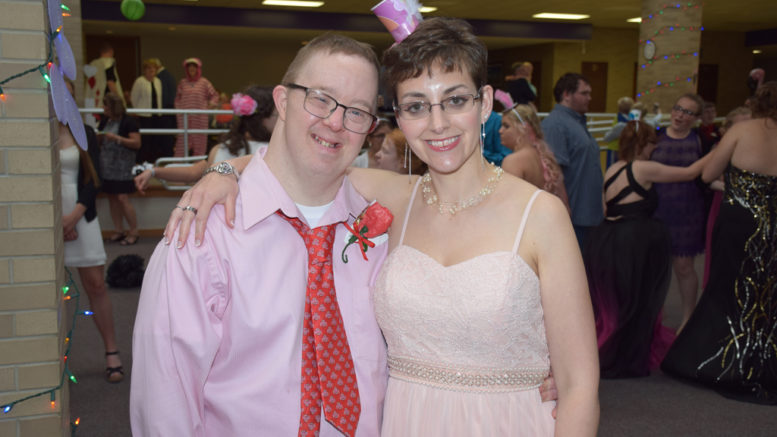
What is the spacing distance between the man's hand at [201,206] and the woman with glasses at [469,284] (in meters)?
0.01

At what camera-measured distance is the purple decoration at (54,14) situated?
1817mm

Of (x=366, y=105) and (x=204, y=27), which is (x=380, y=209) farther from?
(x=204, y=27)

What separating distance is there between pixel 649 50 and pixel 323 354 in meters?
9.45

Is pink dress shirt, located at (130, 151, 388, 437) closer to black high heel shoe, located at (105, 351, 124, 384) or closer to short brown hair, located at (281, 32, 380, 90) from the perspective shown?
short brown hair, located at (281, 32, 380, 90)

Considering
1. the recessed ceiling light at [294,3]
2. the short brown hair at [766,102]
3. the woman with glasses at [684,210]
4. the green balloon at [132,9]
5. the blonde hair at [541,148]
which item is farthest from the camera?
the recessed ceiling light at [294,3]

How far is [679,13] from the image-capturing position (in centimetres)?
962

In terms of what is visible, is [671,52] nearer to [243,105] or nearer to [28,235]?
[243,105]

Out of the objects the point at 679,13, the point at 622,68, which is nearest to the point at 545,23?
the point at 622,68

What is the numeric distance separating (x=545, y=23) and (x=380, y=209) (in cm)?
1542

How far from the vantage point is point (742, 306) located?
4.00 m

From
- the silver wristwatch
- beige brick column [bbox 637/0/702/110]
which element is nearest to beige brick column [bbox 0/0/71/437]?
the silver wristwatch

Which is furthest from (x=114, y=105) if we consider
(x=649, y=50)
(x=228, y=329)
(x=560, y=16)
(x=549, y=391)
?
(x=560, y=16)

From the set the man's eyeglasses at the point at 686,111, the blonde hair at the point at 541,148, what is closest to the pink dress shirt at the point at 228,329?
the blonde hair at the point at 541,148

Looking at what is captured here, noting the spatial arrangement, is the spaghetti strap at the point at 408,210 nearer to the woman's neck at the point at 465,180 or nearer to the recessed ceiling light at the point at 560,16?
the woman's neck at the point at 465,180
